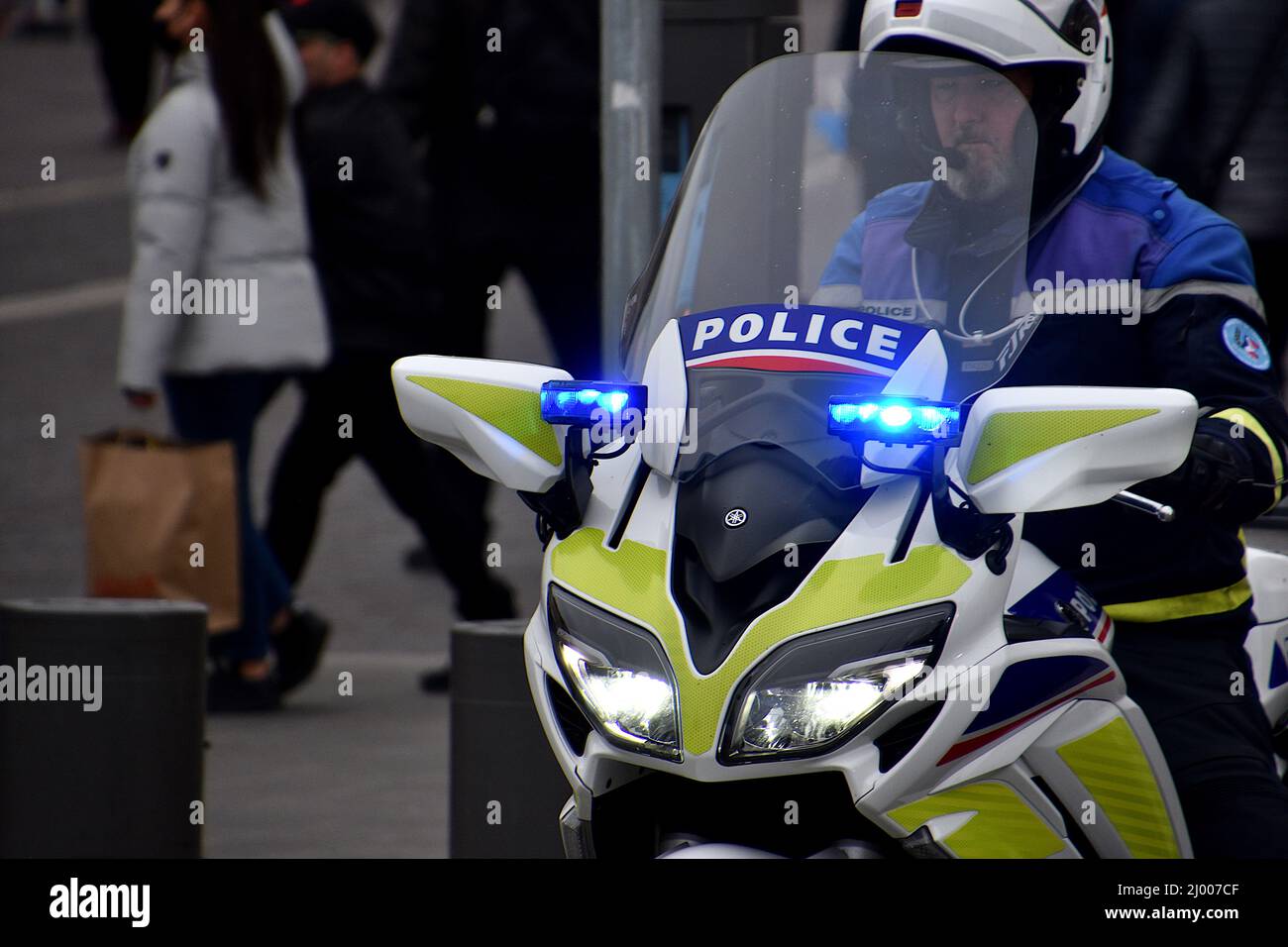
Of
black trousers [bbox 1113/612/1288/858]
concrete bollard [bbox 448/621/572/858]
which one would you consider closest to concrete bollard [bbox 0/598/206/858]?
concrete bollard [bbox 448/621/572/858]

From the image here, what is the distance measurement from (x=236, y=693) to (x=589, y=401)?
406cm

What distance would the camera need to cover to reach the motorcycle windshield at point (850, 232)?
9.47 feet

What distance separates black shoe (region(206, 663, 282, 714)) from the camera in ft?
22.0

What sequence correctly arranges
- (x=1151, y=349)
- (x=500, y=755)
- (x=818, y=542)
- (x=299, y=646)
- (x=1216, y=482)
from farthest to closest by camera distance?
(x=299, y=646), (x=500, y=755), (x=1151, y=349), (x=1216, y=482), (x=818, y=542)

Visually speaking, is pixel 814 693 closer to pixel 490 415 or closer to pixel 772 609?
pixel 772 609

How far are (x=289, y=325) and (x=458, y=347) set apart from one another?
2.40 feet

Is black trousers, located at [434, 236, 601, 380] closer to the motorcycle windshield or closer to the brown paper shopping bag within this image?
the brown paper shopping bag

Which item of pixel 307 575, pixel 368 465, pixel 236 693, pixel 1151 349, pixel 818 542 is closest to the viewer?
pixel 818 542

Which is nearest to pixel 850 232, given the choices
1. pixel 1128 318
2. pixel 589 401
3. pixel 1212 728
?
pixel 589 401

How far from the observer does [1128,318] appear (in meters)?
3.37
